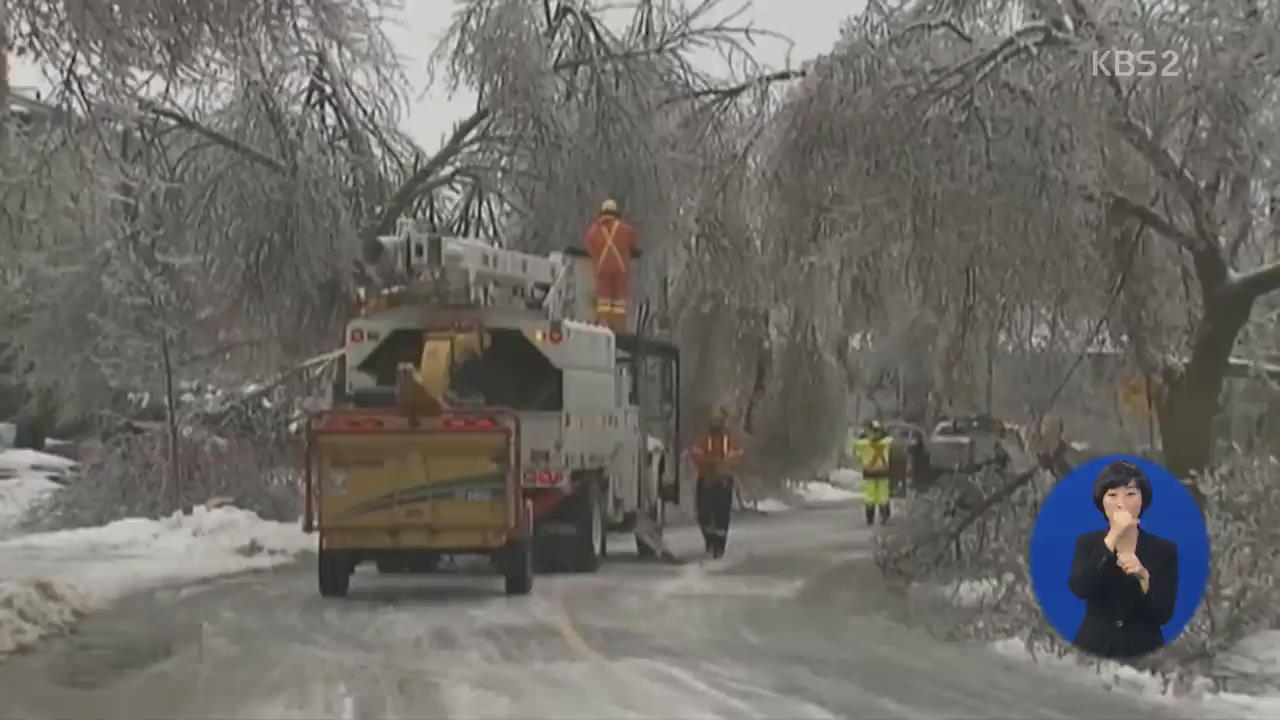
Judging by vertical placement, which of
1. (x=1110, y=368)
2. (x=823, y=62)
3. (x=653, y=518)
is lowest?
(x=653, y=518)

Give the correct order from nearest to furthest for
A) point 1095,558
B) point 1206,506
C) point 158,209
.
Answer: point 1095,558 → point 1206,506 → point 158,209

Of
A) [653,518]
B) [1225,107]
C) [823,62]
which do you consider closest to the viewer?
[1225,107]

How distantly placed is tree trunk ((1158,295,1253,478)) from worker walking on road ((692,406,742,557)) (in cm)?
683

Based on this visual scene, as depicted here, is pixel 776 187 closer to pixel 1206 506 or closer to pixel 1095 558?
pixel 1206 506

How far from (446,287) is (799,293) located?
3.55m

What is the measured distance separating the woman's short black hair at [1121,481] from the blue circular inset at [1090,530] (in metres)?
0.02

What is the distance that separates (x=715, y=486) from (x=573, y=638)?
7.94m

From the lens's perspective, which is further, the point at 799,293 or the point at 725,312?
the point at 725,312

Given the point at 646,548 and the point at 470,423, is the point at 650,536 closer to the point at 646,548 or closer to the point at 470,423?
the point at 646,548

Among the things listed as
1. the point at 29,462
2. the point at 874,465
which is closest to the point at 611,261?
the point at 874,465

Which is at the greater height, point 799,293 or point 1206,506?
point 799,293

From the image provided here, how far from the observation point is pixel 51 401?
91.7 ft

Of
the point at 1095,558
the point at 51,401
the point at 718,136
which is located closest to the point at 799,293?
the point at 718,136

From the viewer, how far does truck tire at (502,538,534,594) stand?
15188 millimetres
